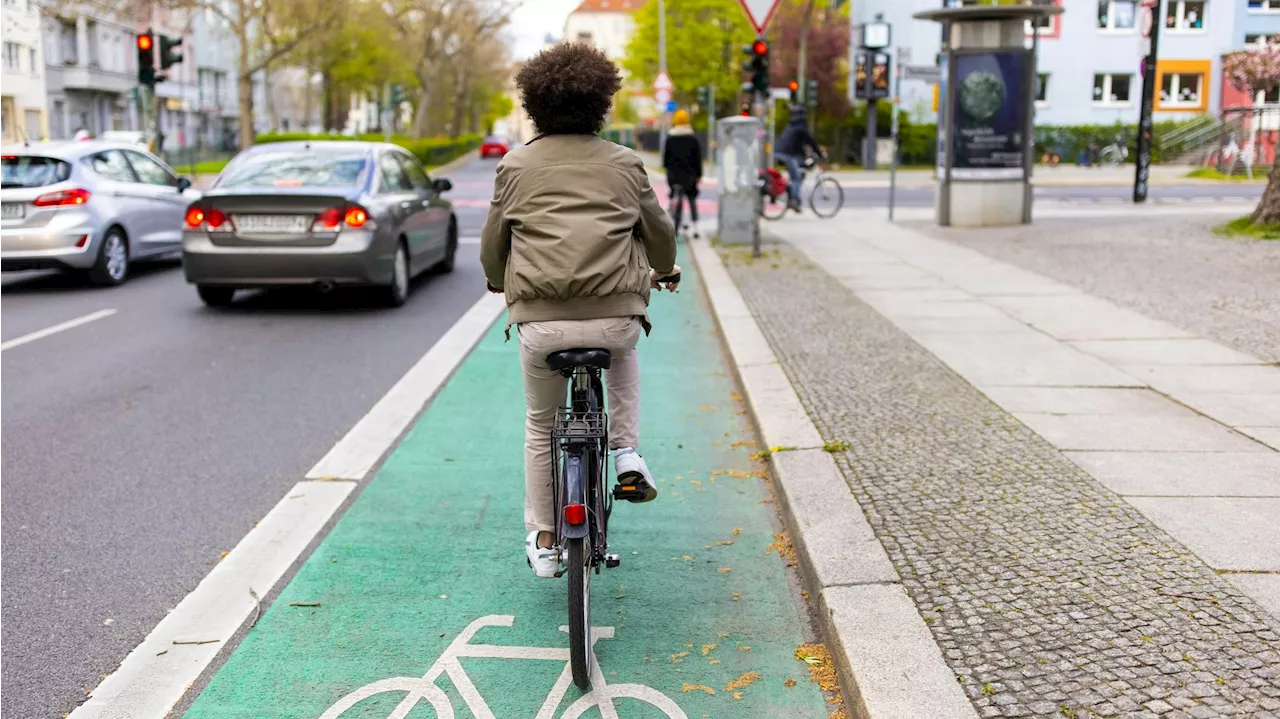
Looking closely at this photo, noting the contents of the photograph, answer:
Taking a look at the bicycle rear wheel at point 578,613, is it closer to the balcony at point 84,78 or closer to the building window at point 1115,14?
the building window at point 1115,14

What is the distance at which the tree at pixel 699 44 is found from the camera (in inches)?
2205

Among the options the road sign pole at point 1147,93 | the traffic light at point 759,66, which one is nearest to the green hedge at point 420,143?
the road sign pole at point 1147,93

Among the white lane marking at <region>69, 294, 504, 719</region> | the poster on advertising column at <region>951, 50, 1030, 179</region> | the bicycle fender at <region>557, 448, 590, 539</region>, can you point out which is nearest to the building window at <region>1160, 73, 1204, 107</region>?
the poster on advertising column at <region>951, 50, 1030, 179</region>

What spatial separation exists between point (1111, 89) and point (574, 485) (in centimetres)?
5650

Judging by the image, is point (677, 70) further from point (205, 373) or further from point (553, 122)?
point (553, 122)

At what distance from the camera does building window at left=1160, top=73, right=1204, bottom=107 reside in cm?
5425

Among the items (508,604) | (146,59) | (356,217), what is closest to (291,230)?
(356,217)

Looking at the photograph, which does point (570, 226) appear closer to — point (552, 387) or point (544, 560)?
point (552, 387)

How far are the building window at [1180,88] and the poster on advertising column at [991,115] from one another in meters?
39.1

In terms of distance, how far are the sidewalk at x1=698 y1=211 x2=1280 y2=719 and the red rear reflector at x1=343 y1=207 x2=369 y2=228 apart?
3.31m

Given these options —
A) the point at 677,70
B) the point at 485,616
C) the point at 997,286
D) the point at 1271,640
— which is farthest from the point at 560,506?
the point at 677,70

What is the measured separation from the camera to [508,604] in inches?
176

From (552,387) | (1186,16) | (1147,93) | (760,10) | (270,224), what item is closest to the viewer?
(552,387)

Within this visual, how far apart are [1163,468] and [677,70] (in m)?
53.4
